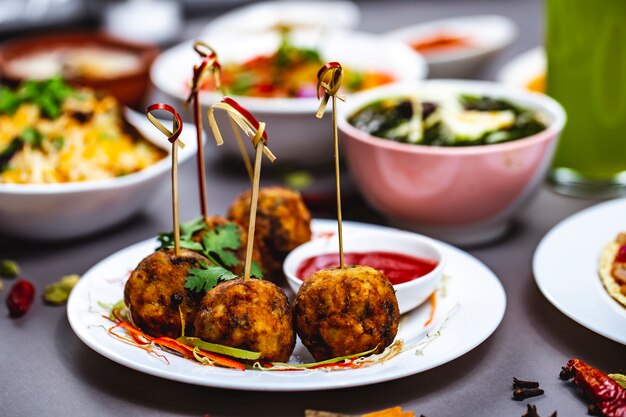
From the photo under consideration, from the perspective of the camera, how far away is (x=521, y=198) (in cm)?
316

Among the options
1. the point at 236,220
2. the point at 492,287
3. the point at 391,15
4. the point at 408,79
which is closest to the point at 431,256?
the point at 492,287

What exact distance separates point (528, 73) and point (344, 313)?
291cm

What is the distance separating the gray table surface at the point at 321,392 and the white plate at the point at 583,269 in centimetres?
12

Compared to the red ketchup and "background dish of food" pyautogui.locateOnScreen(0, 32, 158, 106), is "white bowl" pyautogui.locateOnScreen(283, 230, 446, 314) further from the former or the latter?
"background dish of food" pyautogui.locateOnScreen(0, 32, 158, 106)

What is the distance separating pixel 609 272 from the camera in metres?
2.62

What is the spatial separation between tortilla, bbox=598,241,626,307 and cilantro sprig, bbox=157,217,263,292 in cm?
103

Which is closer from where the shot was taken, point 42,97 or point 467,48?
point 42,97

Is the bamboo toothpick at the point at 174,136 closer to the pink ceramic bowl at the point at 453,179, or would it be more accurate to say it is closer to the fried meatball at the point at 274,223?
the fried meatball at the point at 274,223

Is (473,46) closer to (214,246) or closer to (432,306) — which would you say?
(432,306)

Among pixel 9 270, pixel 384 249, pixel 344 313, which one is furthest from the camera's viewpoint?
pixel 9 270

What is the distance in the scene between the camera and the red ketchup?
2582mm

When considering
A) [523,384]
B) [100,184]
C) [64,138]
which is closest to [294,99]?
[64,138]

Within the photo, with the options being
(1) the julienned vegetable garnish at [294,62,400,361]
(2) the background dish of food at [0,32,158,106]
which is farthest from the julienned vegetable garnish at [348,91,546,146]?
(2) the background dish of food at [0,32,158,106]

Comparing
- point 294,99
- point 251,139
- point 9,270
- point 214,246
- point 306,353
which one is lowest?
point 9,270
